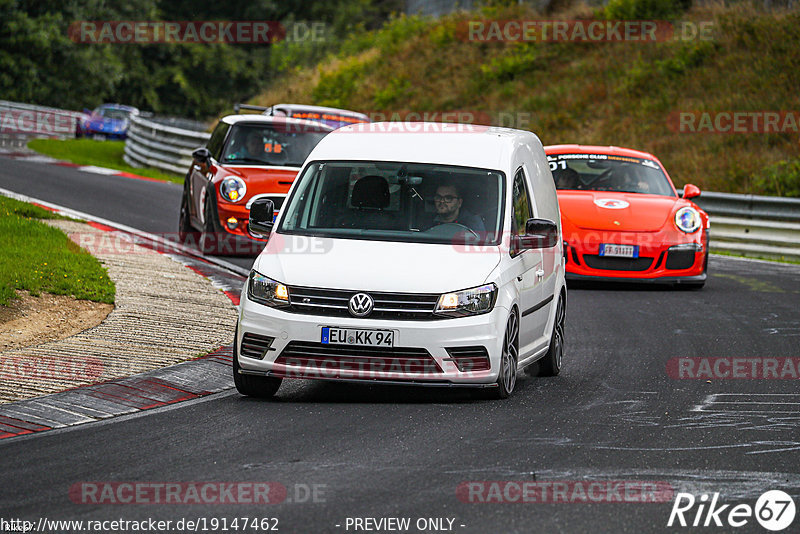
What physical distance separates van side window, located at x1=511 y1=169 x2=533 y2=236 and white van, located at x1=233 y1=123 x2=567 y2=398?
16 millimetres

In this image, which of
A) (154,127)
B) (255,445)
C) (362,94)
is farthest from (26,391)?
(362,94)

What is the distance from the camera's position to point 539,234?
9148 millimetres

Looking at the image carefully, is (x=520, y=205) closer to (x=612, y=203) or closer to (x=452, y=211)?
(x=452, y=211)

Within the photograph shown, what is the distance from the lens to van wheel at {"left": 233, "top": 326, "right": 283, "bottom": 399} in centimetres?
836

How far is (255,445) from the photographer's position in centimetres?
702

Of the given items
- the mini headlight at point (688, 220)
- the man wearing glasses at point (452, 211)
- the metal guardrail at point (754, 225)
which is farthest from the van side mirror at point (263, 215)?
the metal guardrail at point (754, 225)

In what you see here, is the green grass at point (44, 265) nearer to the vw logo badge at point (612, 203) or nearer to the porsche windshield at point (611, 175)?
the vw logo badge at point (612, 203)

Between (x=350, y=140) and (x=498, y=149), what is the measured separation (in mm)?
1074

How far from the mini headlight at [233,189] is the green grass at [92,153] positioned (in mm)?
12186

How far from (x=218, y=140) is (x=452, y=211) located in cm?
858

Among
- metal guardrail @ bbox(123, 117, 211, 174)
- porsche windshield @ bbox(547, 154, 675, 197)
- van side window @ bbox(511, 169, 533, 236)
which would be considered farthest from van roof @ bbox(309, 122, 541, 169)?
metal guardrail @ bbox(123, 117, 211, 174)

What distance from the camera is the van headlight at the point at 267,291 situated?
26.9 ft

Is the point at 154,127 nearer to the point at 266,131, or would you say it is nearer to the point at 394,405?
the point at 266,131

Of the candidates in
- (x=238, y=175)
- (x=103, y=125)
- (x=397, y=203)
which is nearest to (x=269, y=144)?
(x=238, y=175)
